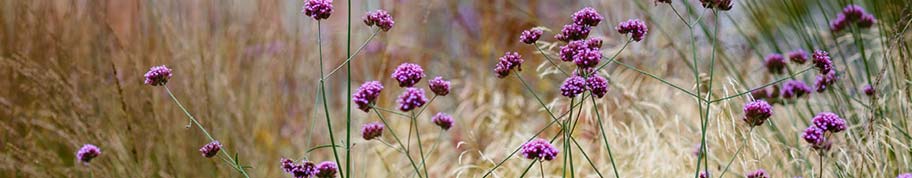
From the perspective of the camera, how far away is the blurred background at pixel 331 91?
2.13m

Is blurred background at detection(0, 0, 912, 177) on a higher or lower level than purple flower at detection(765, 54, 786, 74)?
higher

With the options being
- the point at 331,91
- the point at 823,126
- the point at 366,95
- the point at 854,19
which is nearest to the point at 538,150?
the point at 366,95

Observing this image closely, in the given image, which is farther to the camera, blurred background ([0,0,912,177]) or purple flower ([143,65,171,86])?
blurred background ([0,0,912,177])

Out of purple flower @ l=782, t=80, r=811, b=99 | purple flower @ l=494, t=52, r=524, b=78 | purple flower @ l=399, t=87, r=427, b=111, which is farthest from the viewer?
purple flower @ l=782, t=80, r=811, b=99

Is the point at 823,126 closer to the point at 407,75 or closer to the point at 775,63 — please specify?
the point at 407,75

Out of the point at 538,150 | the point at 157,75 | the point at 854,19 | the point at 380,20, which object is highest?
the point at 157,75

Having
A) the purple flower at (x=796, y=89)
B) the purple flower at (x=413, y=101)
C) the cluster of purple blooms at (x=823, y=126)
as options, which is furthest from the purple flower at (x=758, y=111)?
the purple flower at (x=796, y=89)

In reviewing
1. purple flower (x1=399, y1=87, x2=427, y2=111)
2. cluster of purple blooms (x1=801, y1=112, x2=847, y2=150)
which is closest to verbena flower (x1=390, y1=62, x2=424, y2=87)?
purple flower (x1=399, y1=87, x2=427, y2=111)

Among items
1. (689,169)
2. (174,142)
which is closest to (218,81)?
(174,142)

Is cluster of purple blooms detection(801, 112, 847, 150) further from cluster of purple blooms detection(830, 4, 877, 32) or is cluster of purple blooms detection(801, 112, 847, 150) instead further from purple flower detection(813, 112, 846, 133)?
cluster of purple blooms detection(830, 4, 877, 32)

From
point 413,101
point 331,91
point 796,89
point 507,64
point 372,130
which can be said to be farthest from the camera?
point 331,91

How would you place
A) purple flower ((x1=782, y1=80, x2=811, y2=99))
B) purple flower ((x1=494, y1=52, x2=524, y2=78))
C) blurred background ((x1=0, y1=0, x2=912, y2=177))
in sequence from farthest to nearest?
blurred background ((x1=0, y1=0, x2=912, y2=177)) < purple flower ((x1=782, y1=80, x2=811, y2=99)) < purple flower ((x1=494, y1=52, x2=524, y2=78))

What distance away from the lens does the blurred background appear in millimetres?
2135

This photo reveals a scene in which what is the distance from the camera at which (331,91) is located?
3521 millimetres
